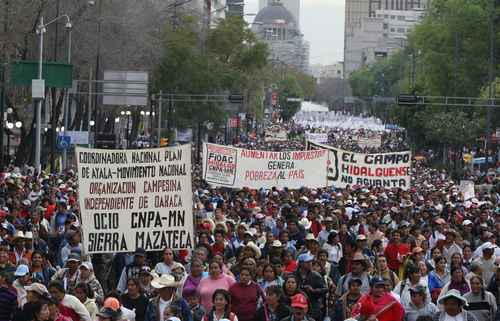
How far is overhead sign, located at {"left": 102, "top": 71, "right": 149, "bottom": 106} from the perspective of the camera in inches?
2328

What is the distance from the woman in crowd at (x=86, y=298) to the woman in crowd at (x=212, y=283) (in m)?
1.10

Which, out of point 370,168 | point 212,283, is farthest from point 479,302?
point 370,168

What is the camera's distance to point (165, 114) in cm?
8731

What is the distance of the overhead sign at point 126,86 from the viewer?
59125 millimetres

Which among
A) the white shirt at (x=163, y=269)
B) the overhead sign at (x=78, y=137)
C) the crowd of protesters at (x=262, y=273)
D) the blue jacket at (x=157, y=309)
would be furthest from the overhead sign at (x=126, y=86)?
the blue jacket at (x=157, y=309)

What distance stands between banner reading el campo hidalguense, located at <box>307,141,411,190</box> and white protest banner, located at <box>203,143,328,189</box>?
2.24 ft

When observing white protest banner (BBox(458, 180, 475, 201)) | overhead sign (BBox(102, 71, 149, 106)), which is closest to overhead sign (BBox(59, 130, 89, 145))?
overhead sign (BBox(102, 71, 149, 106))

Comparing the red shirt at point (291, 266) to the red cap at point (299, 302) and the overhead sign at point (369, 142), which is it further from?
the overhead sign at point (369, 142)

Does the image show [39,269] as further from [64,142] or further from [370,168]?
[64,142]

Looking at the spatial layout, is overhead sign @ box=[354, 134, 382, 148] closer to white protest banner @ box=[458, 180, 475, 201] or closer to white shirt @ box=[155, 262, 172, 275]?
white protest banner @ box=[458, 180, 475, 201]

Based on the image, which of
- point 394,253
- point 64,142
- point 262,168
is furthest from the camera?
point 64,142

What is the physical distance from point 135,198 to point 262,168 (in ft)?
52.3

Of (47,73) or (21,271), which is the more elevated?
(47,73)

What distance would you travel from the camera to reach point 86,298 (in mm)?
13906
